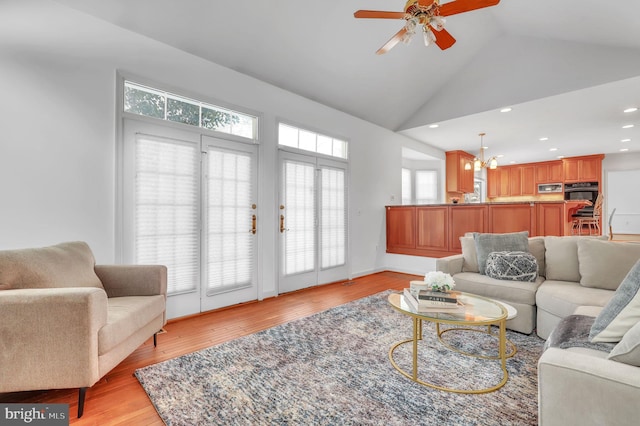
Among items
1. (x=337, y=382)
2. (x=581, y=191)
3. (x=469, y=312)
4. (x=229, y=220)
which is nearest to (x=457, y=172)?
(x=581, y=191)

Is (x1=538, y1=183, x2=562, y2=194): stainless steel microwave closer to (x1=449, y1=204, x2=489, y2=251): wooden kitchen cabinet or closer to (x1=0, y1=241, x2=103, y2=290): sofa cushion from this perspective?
(x1=449, y1=204, x2=489, y2=251): wooden kitchen cabinet

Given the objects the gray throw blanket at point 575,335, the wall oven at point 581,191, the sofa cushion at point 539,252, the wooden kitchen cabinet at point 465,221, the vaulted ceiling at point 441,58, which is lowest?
the gray throw blanket at point 575,335

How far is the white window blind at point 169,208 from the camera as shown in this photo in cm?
296

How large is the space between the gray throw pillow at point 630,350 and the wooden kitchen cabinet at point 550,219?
3.98 metres

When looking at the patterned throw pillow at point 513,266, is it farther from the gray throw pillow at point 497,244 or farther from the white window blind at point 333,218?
the white window blind at point 333,218

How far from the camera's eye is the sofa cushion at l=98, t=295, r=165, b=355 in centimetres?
177

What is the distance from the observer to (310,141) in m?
4.63

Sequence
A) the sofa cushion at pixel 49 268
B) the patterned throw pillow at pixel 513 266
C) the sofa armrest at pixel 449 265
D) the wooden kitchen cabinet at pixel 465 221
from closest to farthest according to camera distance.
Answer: the sofa cushion at pixel 49 268 < the patterned throw pillow at pixel 513 266 < the sofa armrest at pixel 449 265 < the wooden kitchen cabinet at pixel 465 221

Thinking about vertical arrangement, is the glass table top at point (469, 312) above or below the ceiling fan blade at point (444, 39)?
below

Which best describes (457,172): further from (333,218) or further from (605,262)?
(605,262)

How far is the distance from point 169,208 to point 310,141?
2.33 meters

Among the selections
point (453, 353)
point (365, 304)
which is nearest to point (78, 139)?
point (365, 304)

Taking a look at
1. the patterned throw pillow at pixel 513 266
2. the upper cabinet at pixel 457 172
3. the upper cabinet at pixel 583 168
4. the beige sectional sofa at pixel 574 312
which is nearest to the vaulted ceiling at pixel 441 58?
the upper cabinet at pixel 457 172

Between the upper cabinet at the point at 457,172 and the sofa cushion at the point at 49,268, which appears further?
the upper cabinet at the point at 457,172
